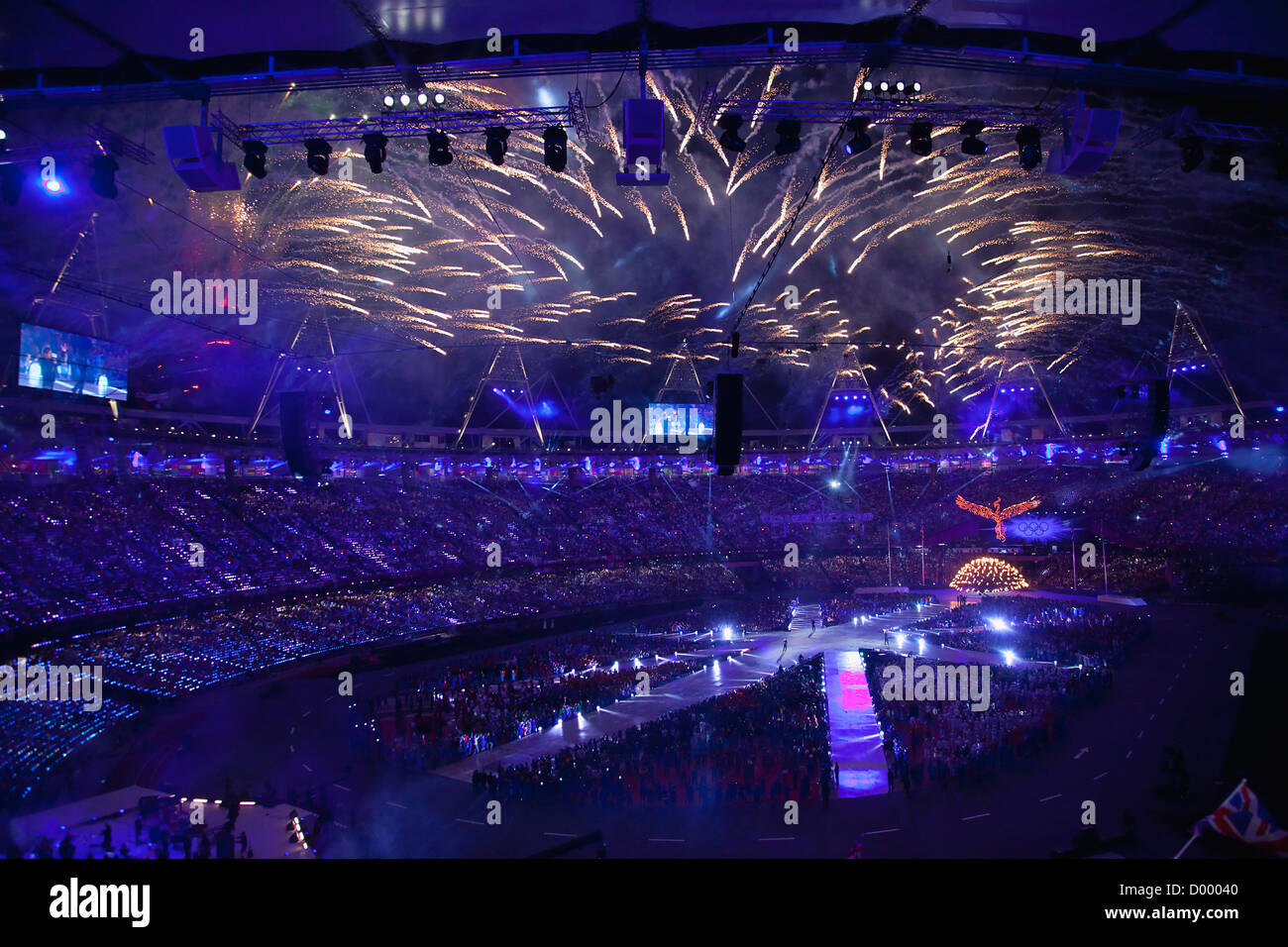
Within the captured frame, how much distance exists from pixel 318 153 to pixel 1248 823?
44.3 feet

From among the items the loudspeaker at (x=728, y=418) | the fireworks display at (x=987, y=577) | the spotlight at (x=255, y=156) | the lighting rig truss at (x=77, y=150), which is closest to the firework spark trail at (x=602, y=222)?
the spotlight at (x=255, y=156)

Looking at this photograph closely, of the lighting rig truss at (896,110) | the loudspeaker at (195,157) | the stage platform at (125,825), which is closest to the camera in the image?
the loudspeaker at (195,157)

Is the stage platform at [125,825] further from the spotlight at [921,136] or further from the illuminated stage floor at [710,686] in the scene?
the spotlight at [921,136]

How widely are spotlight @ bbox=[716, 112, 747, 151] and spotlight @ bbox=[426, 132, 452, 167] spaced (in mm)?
3377

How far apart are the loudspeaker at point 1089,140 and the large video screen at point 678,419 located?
3067cm

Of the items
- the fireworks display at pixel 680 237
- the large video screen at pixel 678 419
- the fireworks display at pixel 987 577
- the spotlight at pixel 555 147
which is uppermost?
the fireworks display at pixel 680 237

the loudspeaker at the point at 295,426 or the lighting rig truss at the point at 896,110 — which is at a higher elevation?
the lighting rig truss at the point at 896,110

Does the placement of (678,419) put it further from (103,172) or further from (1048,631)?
(103,172)

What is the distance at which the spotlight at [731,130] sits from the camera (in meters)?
8.01

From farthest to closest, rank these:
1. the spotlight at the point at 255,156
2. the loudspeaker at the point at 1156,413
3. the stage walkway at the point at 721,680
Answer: the stage walkway at the point at 721,680 → the loudspeaker at the point at 1156,413 → the spotlight at the point at 255,156

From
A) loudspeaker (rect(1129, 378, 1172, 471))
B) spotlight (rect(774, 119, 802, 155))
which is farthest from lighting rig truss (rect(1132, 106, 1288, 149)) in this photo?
loudspeaker (rect(1129, 378, 1172, 471))

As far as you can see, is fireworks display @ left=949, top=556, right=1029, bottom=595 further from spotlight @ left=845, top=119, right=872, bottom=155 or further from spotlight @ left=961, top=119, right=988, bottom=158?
spotlight @ left=845, top=119, right=872, bottom=155
